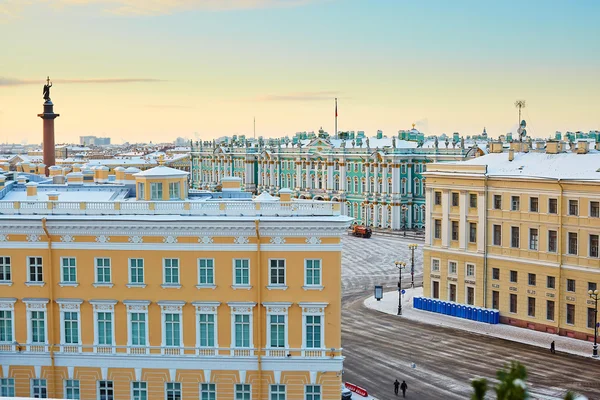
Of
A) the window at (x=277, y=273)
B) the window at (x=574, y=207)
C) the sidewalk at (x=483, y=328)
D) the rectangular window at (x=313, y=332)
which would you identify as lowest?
the sidewalk at (x=483, y=328)

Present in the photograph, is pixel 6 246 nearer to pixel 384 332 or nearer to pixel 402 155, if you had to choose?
pixel 384 332

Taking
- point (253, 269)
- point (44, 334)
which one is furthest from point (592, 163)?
point (44, 334)

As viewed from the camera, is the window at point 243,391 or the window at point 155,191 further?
the window at point 155,191

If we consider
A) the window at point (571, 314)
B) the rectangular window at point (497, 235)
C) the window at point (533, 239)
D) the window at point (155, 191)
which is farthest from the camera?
the rectangular window at point (497, 235)

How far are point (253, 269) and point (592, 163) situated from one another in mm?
26404

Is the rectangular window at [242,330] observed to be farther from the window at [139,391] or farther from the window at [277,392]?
the window at [139,391]

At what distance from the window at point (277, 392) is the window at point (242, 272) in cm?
406

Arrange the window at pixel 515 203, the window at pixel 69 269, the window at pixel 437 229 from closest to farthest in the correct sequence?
the window at pixel 69 269, the window at pixel 515 203, the window at pixel 437 229

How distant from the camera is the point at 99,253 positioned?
31688 millimetres

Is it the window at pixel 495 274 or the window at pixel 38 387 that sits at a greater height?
the window at pixel 495 274

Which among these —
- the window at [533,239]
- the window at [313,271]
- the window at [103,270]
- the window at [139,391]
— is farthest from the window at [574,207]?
the window at [103,270]

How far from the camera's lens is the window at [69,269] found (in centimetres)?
3183

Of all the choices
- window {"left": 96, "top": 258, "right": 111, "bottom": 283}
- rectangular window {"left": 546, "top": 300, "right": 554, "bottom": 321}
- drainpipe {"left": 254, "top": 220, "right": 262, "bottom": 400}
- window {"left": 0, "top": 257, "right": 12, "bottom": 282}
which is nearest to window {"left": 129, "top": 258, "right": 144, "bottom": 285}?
window {"left": 96, "top": 258, "right": 111, "bottom": 283}

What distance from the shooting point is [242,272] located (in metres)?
31.3
